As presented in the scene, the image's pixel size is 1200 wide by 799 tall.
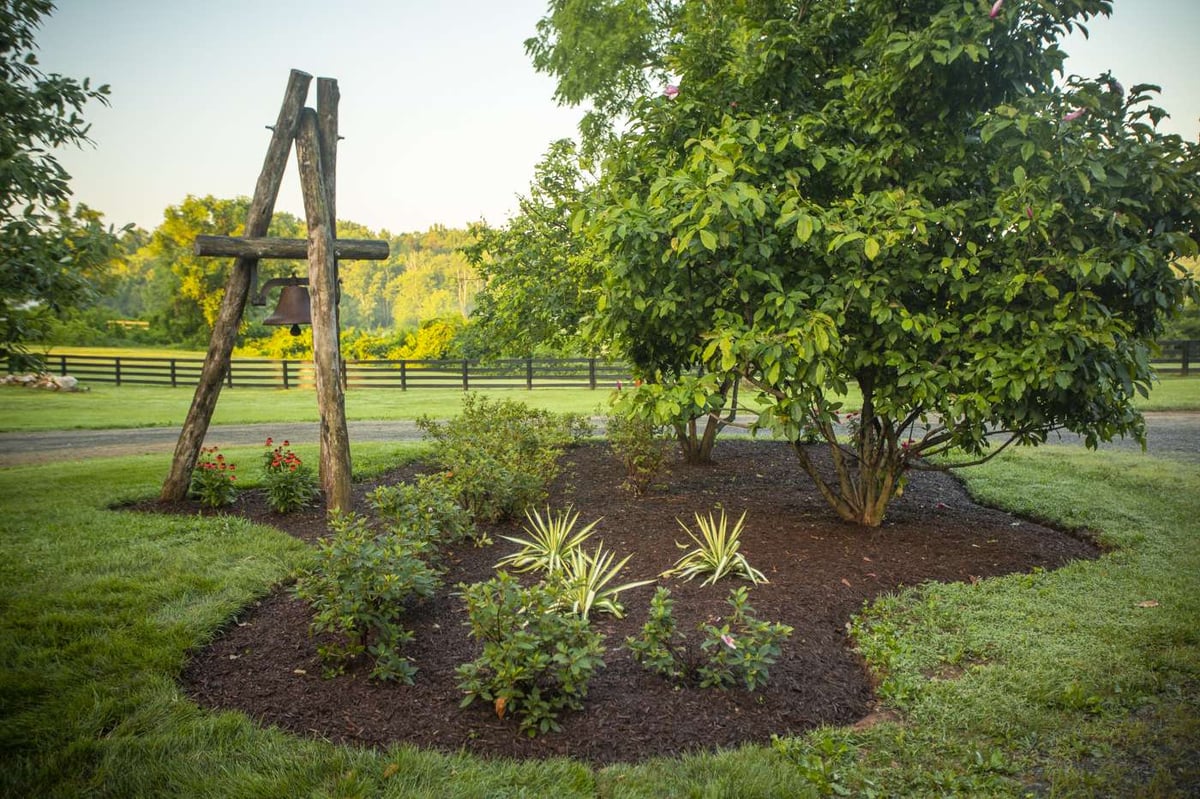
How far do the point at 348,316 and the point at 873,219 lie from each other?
51.6 meters

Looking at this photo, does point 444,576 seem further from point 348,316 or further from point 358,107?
point 348,316

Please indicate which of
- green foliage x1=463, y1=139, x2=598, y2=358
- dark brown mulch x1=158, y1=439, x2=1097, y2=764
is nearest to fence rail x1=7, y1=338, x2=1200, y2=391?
green foliage x1=463, y1=139, x2=598, y2=358

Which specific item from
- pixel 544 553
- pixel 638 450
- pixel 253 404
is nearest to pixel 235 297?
pixel 544 553

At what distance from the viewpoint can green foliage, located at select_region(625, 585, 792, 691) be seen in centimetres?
326

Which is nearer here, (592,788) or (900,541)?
(592,788)

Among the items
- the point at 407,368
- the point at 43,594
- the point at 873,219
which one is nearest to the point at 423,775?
the point at 43,594

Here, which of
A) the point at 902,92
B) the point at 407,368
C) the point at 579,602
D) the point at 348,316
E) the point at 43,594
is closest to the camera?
the point at 579,602

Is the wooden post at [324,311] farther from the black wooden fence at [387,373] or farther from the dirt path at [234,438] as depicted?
the black wooden fence at [387,373]

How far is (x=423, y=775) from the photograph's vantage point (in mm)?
2699

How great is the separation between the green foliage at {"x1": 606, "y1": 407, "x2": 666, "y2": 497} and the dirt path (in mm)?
5538

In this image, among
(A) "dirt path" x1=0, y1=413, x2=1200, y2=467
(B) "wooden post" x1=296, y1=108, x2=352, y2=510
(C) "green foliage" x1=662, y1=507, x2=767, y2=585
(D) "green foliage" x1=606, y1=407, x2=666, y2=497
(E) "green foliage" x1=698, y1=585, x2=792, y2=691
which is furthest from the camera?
(A) "dirt path" x1=0, y1=413, x2=1200, y2=467

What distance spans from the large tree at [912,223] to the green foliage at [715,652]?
1.64m

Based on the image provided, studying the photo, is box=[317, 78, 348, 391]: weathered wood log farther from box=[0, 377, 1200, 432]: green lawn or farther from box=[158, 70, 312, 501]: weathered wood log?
box=[0, 377, 1200, 432]: green lawn

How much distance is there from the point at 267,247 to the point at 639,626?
4.85 metres
